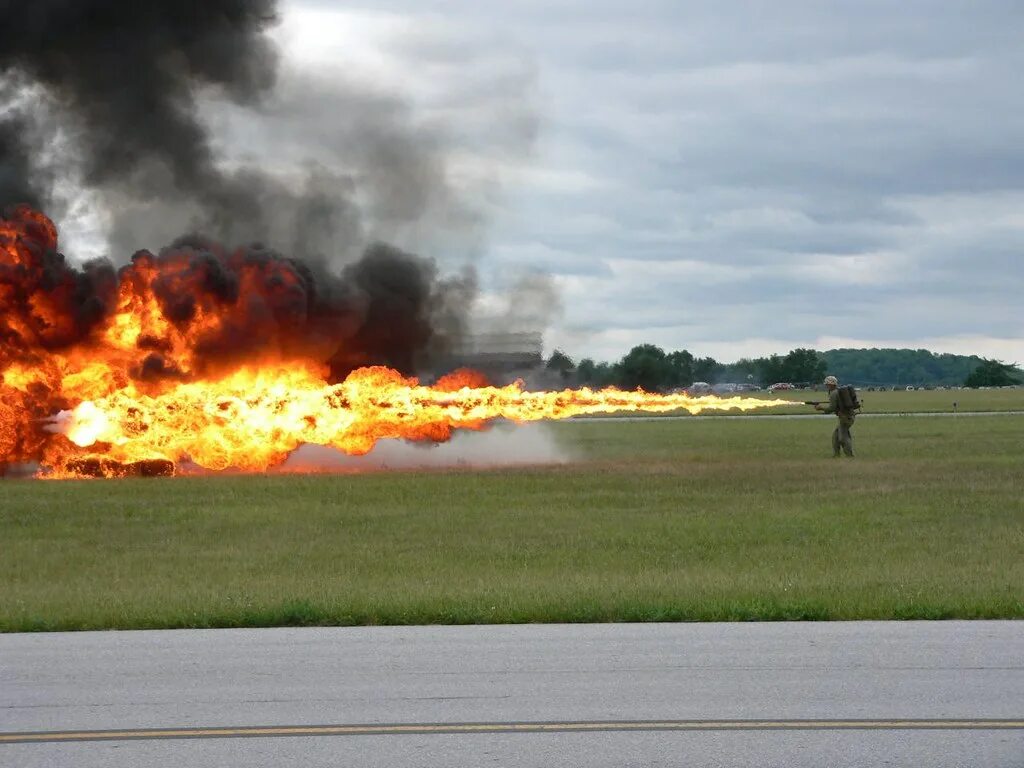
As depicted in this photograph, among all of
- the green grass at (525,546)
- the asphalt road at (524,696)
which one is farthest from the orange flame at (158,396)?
the asphalt road at (524,696)

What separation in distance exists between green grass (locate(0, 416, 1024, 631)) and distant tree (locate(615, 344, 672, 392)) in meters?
27.0

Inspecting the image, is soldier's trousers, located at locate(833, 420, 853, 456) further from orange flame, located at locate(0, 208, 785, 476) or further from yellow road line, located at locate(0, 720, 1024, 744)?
yellow road line, located at locate(0, 720, 1024, 744)

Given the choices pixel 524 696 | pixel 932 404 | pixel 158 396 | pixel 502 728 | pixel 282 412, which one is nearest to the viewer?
pixel 502 728

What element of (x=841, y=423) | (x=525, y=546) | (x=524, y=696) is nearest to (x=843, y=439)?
(x=841, y=423)

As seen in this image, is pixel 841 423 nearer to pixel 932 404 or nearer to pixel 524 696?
pixel 524 696

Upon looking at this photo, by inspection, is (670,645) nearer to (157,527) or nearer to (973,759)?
(973,759)

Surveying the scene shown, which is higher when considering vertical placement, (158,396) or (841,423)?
(158,396)

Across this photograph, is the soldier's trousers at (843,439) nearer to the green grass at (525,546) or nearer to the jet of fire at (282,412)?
the green grass at (525,546)

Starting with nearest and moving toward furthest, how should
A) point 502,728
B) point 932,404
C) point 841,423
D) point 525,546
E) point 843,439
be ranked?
1. point 502,728
2. point 525,546
3. point 841,423
4. point 843,439
5. point 932,404

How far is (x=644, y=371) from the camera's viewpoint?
59.2 meters

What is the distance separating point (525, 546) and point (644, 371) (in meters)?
42.8

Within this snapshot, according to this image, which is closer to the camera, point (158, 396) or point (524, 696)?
point (524, 696)

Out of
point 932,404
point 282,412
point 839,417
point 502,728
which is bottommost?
point 502,728

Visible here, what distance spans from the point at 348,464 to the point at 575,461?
541 cm
